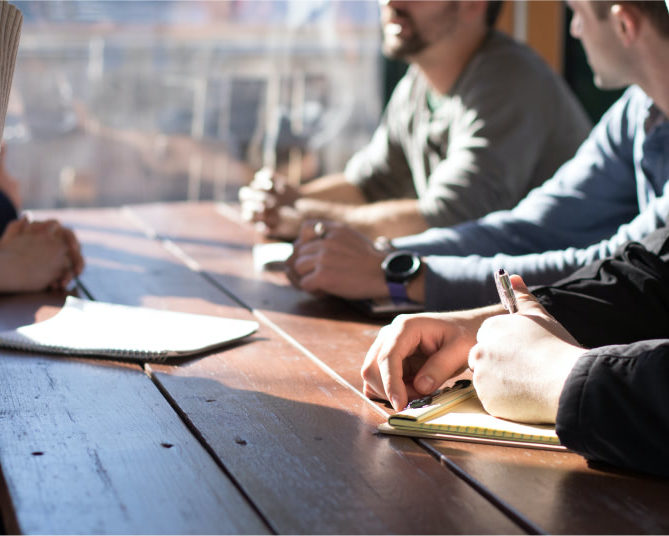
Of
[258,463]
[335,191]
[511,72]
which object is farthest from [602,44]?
[335,191]

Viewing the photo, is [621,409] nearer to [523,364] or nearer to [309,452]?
[523,364]

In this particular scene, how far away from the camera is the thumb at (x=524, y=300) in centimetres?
100

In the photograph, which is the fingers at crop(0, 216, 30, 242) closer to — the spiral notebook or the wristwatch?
the spiral notebook

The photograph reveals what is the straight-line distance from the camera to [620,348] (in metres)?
0.87

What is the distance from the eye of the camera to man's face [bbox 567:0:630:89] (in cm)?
154

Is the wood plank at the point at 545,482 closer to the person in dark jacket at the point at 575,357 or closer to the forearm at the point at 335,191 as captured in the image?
the person in dark jacket at the point at 575,357

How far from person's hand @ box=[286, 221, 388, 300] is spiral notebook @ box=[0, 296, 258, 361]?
191 millimetres

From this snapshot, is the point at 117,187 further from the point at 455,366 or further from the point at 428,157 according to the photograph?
the point at 455,366

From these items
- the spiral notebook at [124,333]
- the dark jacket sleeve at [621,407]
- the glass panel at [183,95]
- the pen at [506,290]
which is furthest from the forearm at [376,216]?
the glass panel at [183,95]

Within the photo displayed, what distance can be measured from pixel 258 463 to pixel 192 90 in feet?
15.9

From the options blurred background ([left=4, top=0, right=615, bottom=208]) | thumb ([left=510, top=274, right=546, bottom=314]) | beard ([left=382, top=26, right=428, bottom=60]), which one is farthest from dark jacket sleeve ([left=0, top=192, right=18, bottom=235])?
blurred background ([left=4, top=0, right=615, bottom=208])

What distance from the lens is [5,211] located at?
1908mm

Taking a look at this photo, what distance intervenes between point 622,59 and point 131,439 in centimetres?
104

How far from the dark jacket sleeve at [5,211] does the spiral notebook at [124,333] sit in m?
0.52
